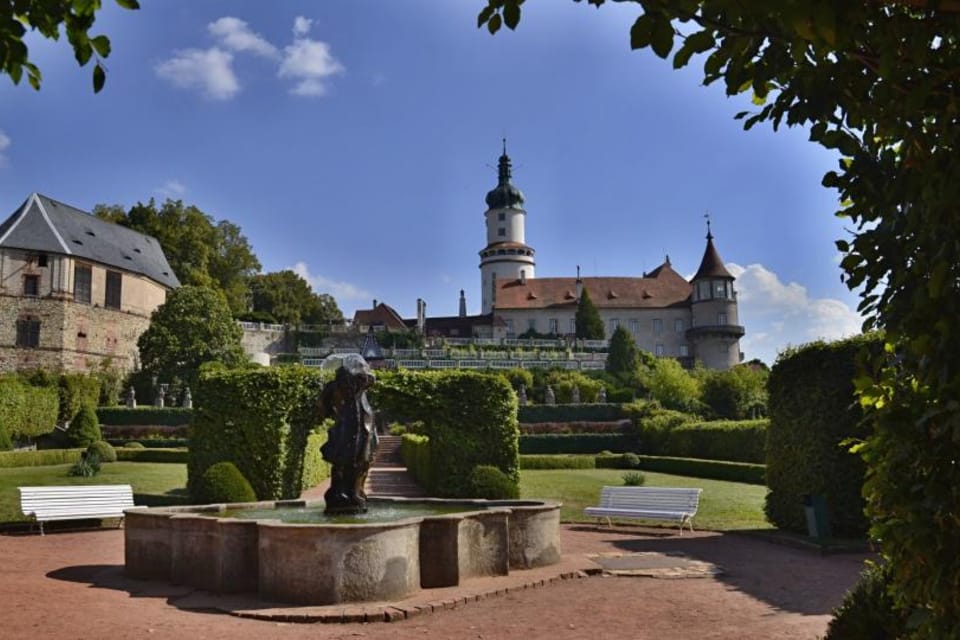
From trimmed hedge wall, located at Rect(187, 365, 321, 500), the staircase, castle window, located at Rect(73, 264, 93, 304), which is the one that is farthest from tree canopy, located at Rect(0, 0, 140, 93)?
castle window, located at Rect(73, 264, 93, 304)

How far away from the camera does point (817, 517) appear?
14.1m

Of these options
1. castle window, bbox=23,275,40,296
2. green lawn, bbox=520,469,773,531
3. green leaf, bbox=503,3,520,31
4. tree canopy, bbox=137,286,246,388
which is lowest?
green lawn, bbox=520,469,773,531

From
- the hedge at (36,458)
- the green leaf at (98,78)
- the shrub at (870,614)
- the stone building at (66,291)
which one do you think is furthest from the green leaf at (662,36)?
the stone building at (66,291)

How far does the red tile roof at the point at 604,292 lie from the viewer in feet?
289

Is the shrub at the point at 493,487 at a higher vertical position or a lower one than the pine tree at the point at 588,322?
lower

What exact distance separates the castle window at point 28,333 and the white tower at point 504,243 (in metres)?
57.7

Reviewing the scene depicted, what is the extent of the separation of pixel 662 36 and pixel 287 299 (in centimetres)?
8255

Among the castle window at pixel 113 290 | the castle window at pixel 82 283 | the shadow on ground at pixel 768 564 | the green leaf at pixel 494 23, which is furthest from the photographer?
the castle window at pixel 113 290

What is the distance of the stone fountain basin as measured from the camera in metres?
8.74

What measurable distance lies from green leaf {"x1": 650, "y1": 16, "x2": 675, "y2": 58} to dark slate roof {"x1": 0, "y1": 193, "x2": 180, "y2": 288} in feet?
193

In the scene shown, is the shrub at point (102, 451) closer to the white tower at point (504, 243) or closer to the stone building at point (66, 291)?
the stone building at point (66, 291)

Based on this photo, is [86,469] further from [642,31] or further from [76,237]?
[76,237]

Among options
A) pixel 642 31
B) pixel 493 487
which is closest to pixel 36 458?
pixel 493 487

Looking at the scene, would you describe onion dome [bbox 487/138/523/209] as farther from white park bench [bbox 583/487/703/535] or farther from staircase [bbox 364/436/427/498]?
white park bench [bbox 583/487/703/535]
